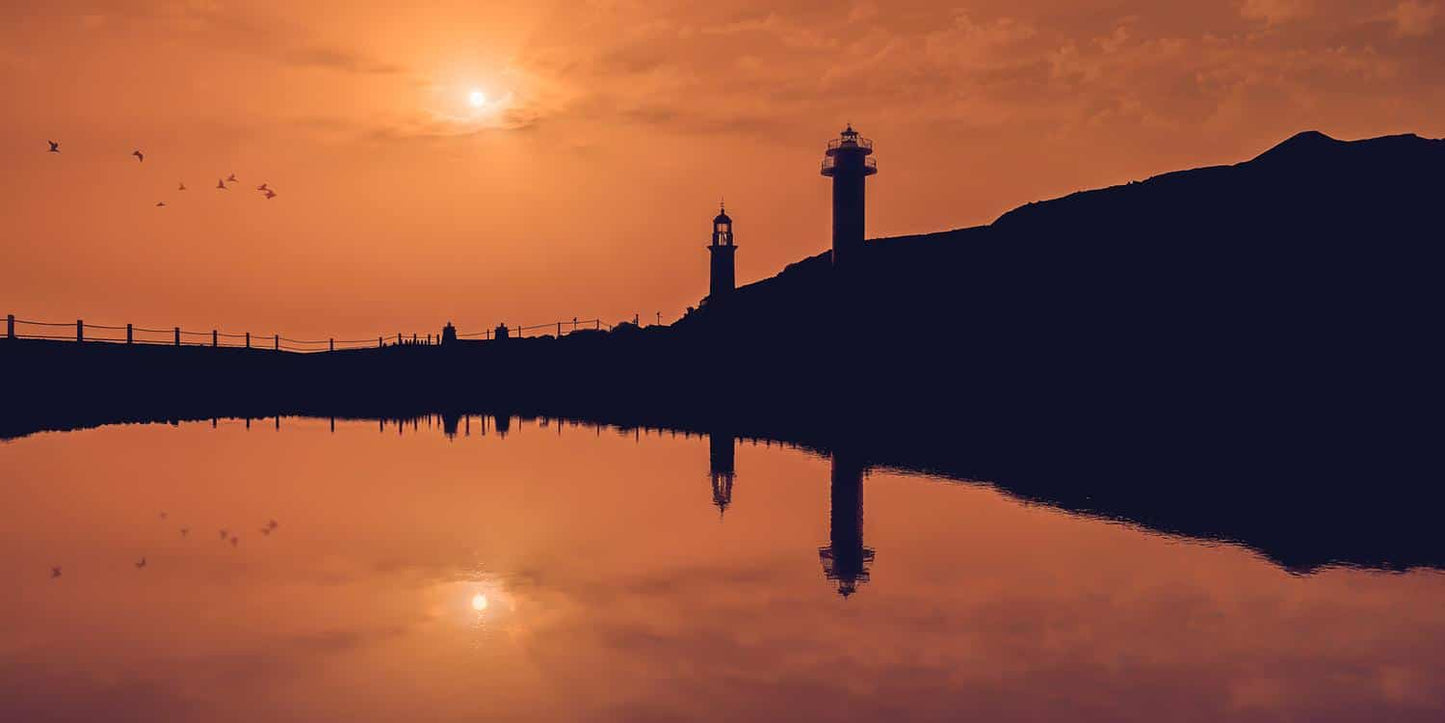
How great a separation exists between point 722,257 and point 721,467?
5156cm

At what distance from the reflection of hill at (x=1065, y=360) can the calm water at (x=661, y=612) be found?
9.82 metres

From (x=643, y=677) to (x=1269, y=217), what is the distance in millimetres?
68173

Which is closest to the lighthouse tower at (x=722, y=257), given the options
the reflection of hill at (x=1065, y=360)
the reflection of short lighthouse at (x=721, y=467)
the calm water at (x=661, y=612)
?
the reflection of hill at (x=1065, y=360)

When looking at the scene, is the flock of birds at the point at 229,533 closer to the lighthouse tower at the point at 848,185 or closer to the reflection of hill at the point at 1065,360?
the reflection of hill at the point at 1065,360

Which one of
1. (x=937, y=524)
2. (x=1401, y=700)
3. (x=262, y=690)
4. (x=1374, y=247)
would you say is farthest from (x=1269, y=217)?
(x=262, y=690)

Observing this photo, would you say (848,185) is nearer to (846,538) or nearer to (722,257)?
(722,257)

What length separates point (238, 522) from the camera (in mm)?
26188

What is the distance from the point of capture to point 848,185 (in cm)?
7369

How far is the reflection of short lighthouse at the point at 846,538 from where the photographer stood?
2075cm

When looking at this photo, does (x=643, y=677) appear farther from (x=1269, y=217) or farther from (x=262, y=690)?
(x=1269, y=217)

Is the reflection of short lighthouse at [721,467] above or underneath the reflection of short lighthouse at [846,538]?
above

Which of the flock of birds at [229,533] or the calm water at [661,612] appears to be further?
the flock of birds at [229,533]

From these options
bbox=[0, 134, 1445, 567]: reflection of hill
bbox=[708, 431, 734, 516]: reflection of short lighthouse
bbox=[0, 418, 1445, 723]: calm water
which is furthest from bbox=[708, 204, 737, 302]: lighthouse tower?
bbox=[0, 418, 1445, 723]: calm water

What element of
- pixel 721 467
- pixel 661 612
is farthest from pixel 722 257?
pixel 661 612
